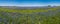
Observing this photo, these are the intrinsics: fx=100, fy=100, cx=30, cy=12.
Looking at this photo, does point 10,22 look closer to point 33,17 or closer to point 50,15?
point 33,17

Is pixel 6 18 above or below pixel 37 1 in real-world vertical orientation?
below

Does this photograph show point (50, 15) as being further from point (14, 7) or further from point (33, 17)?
point (14, 7)

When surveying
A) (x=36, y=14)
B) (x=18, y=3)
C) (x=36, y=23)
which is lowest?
(x=36, y=23)

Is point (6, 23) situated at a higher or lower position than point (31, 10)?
lower

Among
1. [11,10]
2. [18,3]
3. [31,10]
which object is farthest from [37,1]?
[11,10]

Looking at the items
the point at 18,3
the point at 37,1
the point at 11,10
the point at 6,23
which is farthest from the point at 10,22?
the point at 37,1

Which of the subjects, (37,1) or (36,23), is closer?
(36,23)
